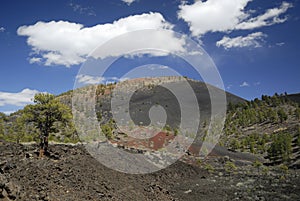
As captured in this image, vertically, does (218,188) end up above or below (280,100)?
below

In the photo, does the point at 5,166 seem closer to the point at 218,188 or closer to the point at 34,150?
the point at 34,150

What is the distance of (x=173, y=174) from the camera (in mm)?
30094

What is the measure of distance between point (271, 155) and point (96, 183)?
1810 inches

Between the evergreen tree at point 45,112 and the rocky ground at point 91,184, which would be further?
the evergreen tree at point 45,112

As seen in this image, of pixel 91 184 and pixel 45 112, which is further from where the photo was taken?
pixel 45 112

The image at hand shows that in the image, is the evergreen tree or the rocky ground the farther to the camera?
the evergreen tree

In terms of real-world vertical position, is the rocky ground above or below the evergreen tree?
below

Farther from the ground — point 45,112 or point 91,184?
point 45,112

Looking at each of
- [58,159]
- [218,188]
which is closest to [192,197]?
[218,188]

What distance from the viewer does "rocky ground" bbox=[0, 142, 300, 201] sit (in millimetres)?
14195

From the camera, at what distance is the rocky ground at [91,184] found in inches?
559

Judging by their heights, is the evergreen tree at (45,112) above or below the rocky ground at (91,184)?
above

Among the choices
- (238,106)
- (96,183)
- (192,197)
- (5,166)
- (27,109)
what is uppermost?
(238,106)

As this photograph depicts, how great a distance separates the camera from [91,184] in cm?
1733
